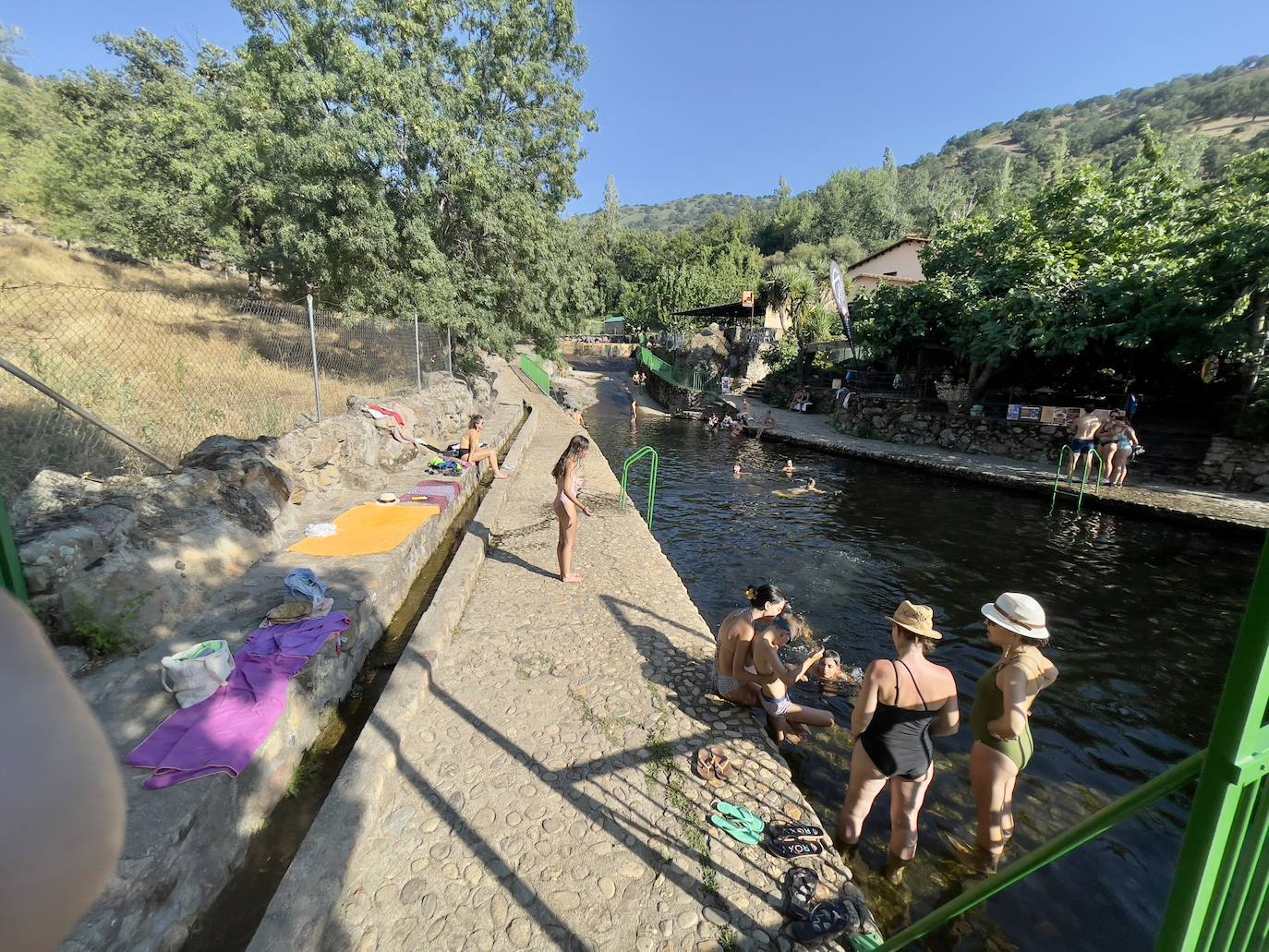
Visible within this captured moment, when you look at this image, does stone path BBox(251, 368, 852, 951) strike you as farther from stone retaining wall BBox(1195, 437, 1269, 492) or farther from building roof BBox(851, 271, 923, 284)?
building roof BBox(851, 271, 923, 284)

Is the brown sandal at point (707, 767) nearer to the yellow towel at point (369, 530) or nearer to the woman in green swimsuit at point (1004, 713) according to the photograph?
the woman in green swimsuit at point (1004, 713)

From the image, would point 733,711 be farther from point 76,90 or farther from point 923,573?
point 76,90

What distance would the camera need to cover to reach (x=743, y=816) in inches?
137

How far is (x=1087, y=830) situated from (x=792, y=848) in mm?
2074

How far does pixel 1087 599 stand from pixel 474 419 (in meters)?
11.2

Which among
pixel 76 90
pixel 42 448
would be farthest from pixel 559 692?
pixel 76 90

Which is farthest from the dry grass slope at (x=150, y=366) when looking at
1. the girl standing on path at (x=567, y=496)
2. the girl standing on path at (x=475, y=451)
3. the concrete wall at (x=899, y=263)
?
the concrete wall at (x=899, y=263)

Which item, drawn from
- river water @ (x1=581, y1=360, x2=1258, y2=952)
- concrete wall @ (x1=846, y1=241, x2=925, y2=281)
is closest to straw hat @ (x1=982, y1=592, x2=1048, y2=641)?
river water @ (x1=581, y1=360, x2=1258, y2=952)

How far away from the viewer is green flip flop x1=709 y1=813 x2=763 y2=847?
10.9 feet

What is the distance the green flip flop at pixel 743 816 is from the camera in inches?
134

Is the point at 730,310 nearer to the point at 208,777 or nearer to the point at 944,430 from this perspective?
the point at 944,430

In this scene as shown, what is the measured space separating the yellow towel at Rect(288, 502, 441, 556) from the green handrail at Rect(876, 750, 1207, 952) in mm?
6020

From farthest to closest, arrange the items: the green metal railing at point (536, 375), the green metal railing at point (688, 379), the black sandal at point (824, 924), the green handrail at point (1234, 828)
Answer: the green metal railing at point (536, 375) < the green metal railing at point (688, 379) < the black sandal at point (824, 924) < the green handrail at point (1234, 828)

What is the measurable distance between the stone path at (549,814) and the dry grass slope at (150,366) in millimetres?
4581
